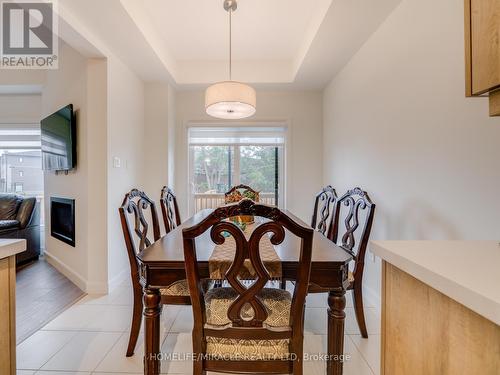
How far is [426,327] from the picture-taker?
2.31 ft

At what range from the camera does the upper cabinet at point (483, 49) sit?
709mm

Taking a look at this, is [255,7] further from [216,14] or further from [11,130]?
[11,130]

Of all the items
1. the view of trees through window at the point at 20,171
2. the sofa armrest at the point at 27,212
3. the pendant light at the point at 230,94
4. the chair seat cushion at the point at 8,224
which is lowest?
the chair seat cushion at the point at 8,224

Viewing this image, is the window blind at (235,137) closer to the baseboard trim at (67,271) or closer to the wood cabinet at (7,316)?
the baseboard trim at (67,271)

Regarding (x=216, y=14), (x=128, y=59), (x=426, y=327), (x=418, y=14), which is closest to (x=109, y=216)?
(x=128, y=59)

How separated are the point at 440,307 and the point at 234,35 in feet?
9.85

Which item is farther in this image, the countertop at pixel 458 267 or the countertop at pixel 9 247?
the countertop at pixel 9 247

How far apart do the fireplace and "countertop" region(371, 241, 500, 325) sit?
9.86ft

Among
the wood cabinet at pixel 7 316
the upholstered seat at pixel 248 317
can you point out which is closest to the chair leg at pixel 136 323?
the upholstered seat at pixel 248 317

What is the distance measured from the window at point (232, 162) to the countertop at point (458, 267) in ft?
10.5

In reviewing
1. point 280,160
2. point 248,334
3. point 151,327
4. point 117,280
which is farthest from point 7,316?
point 280,160

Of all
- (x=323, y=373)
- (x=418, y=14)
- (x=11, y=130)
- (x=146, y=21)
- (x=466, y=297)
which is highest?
(x=146, y=21)

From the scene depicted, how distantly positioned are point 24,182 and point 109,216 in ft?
9.60

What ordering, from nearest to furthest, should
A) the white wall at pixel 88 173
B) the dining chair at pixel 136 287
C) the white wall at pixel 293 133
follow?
1. the dining chair at pixel 136 287
2. the white wall at pixel 88 173
3. the white wall at pixel 293 133
